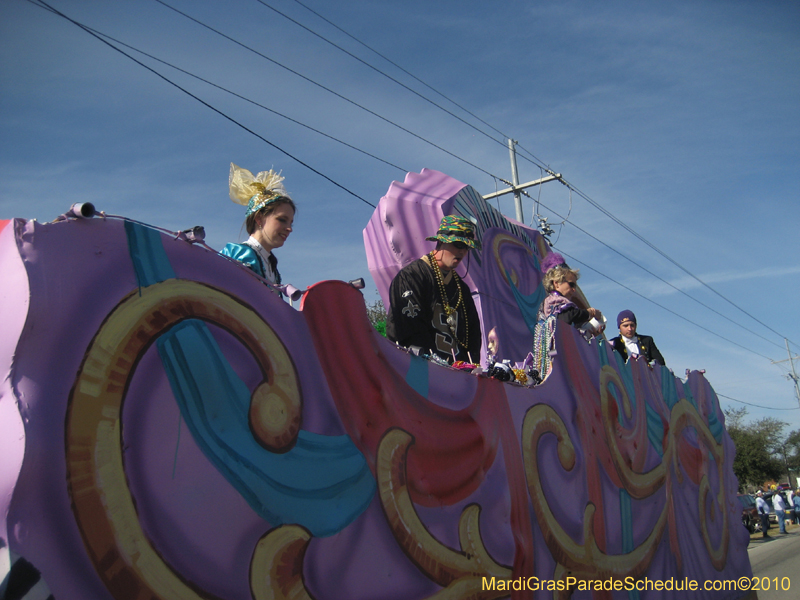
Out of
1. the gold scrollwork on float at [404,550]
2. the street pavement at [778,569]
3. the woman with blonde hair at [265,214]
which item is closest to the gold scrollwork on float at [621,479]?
the gold scrollwork on float at [404,550]

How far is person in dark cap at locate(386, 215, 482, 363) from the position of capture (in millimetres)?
3242

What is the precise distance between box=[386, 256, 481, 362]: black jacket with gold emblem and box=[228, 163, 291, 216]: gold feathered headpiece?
76cm

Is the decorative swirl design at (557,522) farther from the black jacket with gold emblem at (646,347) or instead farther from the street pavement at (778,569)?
the street pavement at (778,569)

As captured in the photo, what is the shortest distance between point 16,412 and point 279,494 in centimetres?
75

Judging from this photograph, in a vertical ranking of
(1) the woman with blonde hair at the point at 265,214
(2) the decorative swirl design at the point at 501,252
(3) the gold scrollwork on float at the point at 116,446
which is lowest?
(3) the gold scrollwork on float at the point at 116,446

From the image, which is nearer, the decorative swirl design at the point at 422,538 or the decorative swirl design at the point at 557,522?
the decorative swirl design at the point at 422,538

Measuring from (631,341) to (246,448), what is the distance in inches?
195

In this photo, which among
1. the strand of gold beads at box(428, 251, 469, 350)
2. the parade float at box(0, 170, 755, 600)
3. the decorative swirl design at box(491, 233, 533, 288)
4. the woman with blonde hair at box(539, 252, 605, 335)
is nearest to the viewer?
the parade float at box(0, 170, 755, 600)

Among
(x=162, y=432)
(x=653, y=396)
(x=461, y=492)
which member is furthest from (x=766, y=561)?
(x=162, y=432)

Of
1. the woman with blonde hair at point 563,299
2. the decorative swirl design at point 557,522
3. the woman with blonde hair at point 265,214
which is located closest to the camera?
the woman with blonde hair at point 265,214

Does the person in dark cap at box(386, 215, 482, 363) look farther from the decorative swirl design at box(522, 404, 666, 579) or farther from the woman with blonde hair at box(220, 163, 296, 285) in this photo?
the woman with blonde hair at box(220, 163, 296, 285)

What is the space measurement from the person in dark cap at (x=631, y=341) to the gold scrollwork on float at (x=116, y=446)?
16.2 ft

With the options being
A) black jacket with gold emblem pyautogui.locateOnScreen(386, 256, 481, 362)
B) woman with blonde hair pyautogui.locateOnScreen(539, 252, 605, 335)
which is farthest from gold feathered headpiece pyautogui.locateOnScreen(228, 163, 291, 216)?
woman with blonde hair pyautogui.locateOnScreen(539, 252, 605, 335)

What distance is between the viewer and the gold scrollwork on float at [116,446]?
1.47m
